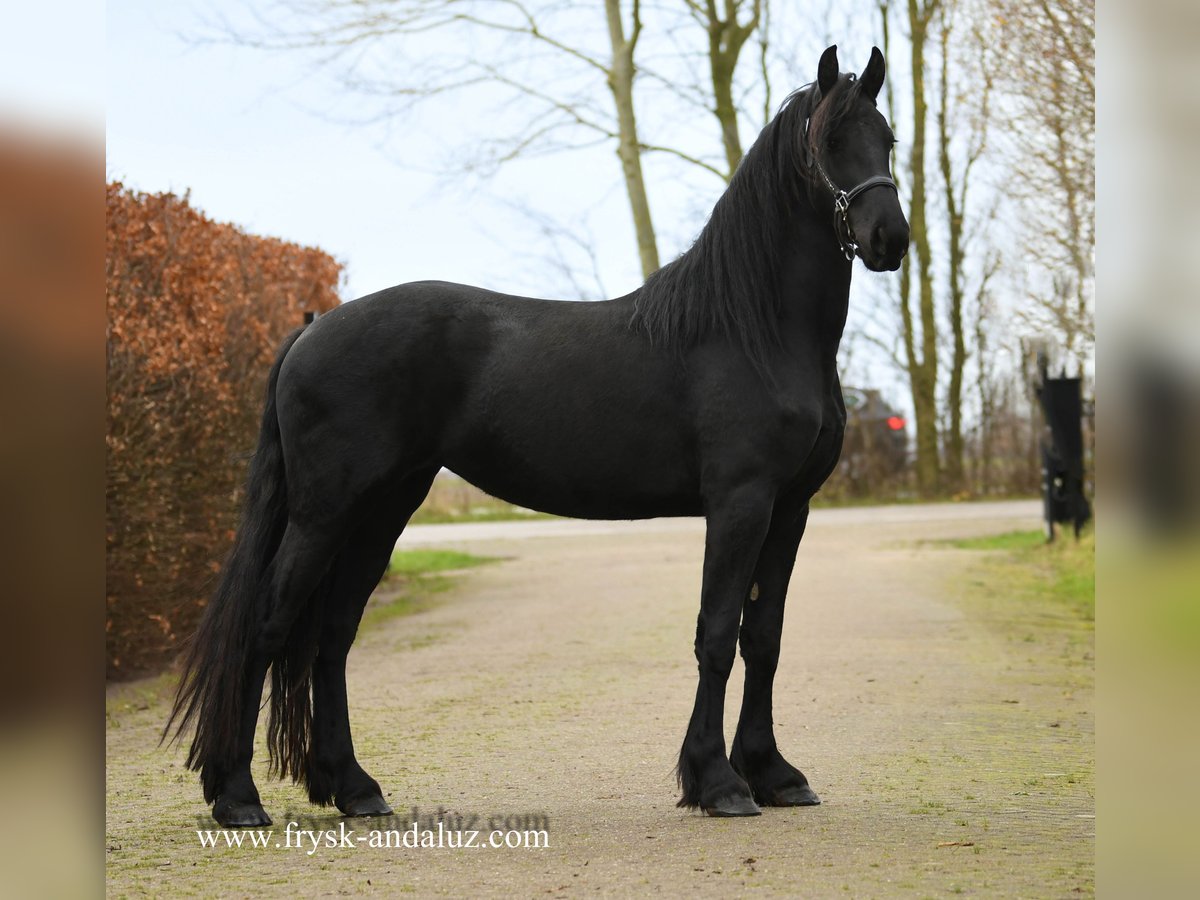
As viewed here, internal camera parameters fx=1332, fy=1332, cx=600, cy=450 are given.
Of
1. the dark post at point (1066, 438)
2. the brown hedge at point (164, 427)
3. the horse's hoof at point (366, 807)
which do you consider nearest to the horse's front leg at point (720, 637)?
the horse's hoof at point (366, 807)

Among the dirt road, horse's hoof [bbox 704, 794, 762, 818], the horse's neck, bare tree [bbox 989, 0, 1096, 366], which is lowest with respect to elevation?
the dirt road

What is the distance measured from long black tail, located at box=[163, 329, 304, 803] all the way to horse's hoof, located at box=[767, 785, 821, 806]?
178 cm

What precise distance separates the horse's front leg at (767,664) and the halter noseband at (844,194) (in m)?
0.97

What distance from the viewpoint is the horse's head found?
446 cm

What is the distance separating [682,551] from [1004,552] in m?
4.60

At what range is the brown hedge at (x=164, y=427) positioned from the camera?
28.8 ft

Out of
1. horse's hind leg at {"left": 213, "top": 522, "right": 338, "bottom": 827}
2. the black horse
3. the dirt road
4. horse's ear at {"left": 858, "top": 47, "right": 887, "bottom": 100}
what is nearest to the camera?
the dirt road

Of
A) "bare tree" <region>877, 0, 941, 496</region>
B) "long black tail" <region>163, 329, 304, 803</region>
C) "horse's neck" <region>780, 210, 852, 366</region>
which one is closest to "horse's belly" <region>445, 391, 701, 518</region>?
"horse's neck" <region>780, 210, 852, 366</region>

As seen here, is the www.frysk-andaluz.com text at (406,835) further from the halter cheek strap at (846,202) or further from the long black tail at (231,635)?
the halter cheek strap at (846,202)

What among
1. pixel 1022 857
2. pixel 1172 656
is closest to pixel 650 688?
pixel 1022 857

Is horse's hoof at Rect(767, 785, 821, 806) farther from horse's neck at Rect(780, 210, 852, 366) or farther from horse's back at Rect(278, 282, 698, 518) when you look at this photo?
horse's neck at Rect(780, 210, 852, 366)

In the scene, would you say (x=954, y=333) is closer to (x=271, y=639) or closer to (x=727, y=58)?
(x=727, y=58)

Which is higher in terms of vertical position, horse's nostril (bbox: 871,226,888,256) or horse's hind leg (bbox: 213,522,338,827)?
horse's nostril (bbox: 871,226,888,256)

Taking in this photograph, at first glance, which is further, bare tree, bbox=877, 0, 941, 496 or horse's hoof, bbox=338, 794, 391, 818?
bare tree, bbox=877, 0, 941, 496
